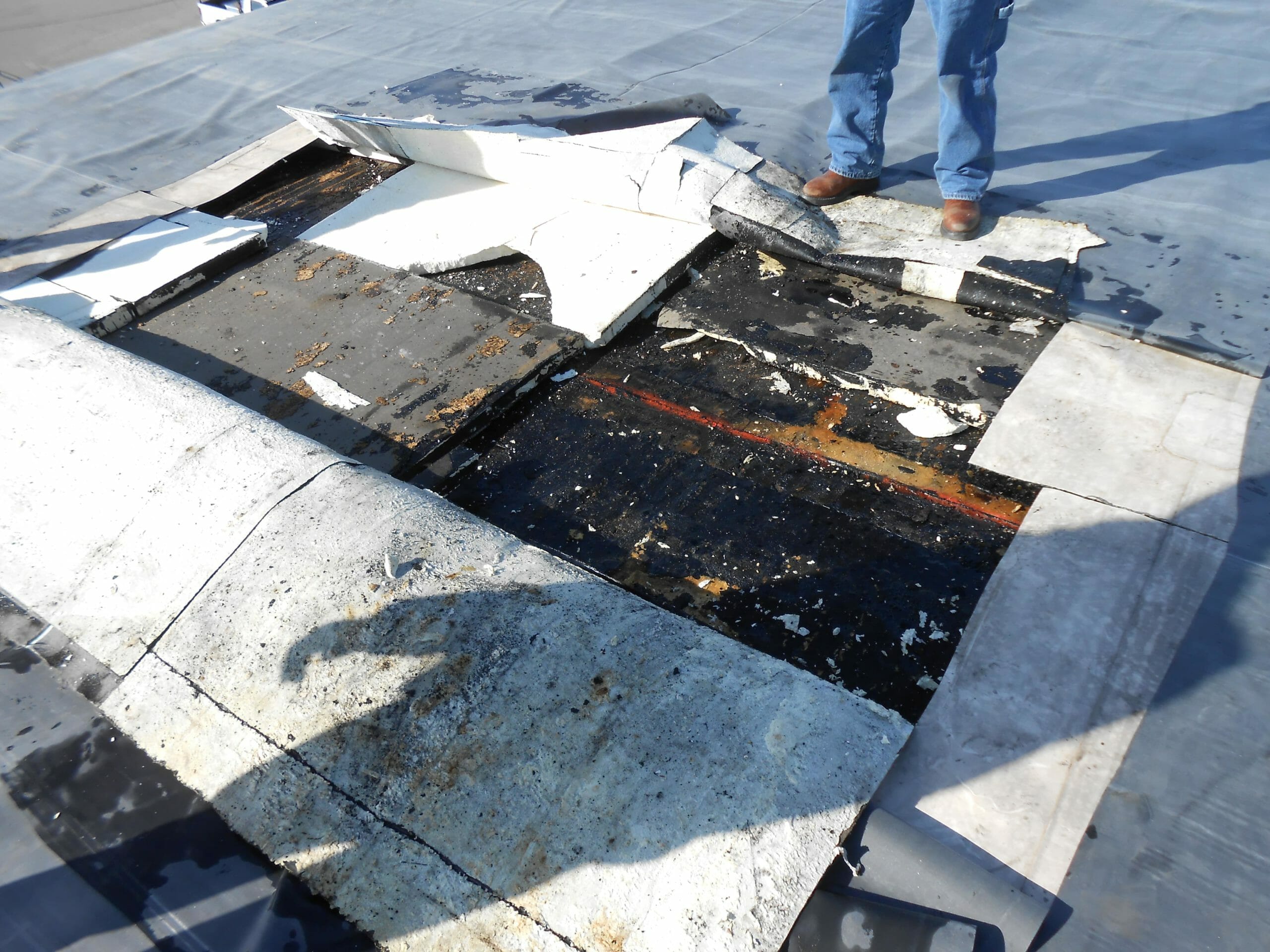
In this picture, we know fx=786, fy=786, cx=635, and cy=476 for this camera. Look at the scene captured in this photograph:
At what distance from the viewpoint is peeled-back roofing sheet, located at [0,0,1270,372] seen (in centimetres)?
245

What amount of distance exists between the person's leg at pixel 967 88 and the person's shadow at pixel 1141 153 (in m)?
0.26

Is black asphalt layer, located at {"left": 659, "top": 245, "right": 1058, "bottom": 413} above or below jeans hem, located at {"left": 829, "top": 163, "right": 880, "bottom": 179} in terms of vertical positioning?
below

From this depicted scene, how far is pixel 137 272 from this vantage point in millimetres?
3082

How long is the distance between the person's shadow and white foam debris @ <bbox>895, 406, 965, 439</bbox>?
1.05 meters

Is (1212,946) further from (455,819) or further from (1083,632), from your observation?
(455,819)

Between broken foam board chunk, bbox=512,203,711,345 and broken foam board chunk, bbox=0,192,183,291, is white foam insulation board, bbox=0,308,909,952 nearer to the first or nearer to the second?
broken foam board chunk, bbox=512,203,711,345

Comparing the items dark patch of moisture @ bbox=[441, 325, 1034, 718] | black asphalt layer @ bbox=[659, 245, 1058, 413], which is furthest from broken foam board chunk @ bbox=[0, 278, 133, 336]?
black asphalt layer @ bbox=[659, 245, 1058, 413]

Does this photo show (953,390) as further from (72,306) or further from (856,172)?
(72,306)

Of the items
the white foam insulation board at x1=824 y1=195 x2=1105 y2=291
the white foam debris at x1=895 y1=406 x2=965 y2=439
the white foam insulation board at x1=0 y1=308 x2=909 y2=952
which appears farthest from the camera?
the white foam insulation board at x1=824 y1=195 x2=1105 y2=291

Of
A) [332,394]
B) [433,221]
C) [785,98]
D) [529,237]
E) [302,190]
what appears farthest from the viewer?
[302,190]

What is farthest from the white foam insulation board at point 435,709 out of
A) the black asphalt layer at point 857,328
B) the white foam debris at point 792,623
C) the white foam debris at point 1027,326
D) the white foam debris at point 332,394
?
the white foam debris at point 1027,326

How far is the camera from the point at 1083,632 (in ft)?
4.94

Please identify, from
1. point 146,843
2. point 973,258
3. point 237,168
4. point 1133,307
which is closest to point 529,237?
point 973,258

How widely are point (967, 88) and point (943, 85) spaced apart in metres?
0.07
